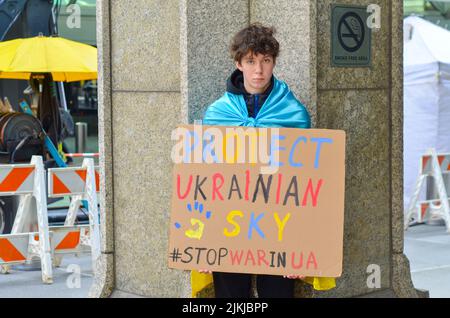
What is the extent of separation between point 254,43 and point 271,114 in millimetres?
374

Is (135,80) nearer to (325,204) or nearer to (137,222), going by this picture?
(137,222)

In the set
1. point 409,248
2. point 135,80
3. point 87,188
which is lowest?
point 409,248

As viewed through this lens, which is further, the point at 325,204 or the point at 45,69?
the point at 45,69

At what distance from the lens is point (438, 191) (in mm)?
12633

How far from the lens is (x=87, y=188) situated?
10.1 m

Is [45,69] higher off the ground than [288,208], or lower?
higher

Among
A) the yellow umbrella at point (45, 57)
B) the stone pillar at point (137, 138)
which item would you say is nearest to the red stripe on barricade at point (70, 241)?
the yellow umbrella at point (45, 57)

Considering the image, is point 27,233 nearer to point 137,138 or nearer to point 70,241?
point 70,241

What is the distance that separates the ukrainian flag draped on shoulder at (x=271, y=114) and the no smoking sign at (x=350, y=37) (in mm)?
787

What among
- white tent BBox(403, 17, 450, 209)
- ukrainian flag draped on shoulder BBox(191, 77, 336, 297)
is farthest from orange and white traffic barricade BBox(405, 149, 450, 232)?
ukrainian flag draped on shoulder BBox(191, 77, 336, 297)

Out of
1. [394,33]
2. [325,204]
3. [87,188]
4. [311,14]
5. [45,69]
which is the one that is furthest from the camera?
[45,69]

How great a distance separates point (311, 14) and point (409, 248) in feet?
19.7

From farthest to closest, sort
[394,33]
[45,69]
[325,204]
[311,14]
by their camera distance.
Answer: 1. [45,69]
2. [394,33]
3. [311,14]
4. [325,204]
